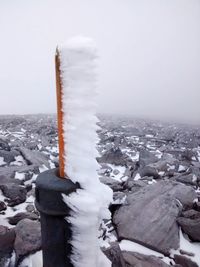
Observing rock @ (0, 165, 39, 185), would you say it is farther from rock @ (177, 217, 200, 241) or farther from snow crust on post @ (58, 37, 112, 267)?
snow crust on post @ (58, 37, 112, 267)

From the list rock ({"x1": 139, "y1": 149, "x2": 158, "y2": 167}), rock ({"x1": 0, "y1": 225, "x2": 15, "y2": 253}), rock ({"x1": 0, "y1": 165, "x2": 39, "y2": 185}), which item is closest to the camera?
rock ({"x1": 0, "y1": 225, "x2": 15, "y2": 253})

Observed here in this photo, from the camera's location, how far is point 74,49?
1.29 m

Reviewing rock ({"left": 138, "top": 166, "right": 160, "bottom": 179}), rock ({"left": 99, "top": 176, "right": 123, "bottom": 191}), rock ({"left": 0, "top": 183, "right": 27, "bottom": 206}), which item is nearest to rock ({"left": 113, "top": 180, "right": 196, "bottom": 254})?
rock ({"left": 99, "top": 176, "right": 123, "bottom": 191})

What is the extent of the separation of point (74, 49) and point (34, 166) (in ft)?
14.6

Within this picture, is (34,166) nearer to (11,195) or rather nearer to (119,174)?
(11,195)

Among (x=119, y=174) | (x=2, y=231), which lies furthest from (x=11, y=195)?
(x=119, y=174)

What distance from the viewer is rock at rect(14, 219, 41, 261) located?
2684 millimetres

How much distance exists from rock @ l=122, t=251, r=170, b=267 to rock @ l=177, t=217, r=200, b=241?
76 centimetres

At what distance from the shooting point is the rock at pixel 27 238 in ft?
8.81

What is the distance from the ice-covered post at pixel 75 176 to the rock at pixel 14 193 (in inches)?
103

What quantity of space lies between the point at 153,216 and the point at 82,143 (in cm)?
253

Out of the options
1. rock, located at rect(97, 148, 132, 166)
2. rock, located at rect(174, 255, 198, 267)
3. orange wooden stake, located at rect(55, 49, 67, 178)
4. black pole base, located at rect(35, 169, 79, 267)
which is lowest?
rock, located at rect(174, 255, 198, 267)

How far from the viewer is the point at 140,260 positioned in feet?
9.18

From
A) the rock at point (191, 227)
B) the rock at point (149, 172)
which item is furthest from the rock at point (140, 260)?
the rock at point (149, 172)
